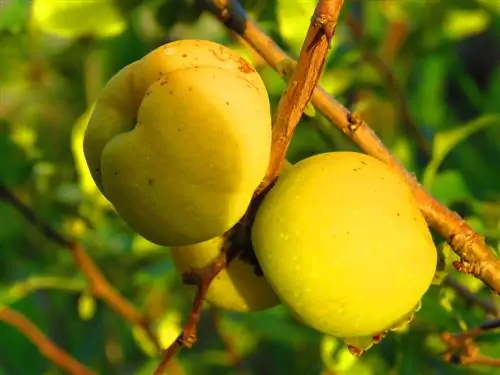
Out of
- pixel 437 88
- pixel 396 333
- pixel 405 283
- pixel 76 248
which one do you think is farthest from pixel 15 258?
pixel 405 283

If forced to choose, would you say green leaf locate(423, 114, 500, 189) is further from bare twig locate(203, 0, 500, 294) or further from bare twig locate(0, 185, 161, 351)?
bare twig locate(0, 185, 161, 351)

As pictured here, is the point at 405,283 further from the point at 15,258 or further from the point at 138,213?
the point at 15,258

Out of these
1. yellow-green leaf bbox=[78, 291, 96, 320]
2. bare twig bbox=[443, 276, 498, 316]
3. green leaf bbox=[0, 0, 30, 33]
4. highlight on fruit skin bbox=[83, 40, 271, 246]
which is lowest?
yellow-green leaf bbox=[78, 291, 96, 320]

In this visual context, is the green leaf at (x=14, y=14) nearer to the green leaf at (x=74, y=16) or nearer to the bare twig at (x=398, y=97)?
the green leaf at (x=74, y=16)

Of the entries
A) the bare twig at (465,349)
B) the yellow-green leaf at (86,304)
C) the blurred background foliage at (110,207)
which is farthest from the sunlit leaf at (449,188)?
the yellow-green leaf at (86,304)

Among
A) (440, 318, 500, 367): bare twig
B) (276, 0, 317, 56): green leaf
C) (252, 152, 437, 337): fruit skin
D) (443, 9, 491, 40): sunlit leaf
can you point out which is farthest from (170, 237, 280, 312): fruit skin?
(443, 9, 491, 40): sunlit leaf
